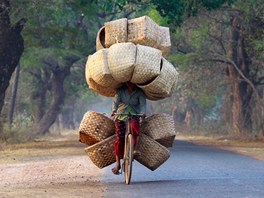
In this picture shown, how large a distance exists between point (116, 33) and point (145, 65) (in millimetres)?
1129

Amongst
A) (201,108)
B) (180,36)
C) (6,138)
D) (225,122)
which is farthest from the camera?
(201,108)

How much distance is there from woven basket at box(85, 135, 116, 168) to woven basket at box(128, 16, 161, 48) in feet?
5.68

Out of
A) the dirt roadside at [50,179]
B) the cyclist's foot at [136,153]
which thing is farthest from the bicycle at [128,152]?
the dirt roadside at [50,179]

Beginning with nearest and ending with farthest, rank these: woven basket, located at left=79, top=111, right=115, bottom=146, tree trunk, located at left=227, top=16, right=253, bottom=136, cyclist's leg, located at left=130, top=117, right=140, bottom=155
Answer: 1. cyclist's leg, located at left=130, top=117, right=140, bottom=155
2. woven basket, located at left=79, top=111, right=115, bottom=146
3. tree trunk, located at left=227, top=16, right=253, bottom=136

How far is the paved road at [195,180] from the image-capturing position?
11812 mm

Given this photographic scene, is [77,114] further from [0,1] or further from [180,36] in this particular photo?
[0,1]

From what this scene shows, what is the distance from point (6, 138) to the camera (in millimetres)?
34344

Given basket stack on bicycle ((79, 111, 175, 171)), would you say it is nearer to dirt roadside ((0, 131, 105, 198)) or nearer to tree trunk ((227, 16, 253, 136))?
dirt roadside ((0, 131, 105, 198))

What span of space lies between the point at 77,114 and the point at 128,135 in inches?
3587

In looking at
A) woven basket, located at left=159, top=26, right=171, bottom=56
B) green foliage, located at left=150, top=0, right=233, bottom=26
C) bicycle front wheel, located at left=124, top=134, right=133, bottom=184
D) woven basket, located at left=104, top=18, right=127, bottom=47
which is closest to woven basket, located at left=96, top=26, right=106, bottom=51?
woven basket, located at left=104, top=18, right=127, bottom=47

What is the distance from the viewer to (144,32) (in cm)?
1431

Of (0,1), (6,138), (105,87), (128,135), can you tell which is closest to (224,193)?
(128,135)

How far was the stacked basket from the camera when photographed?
13719 millimetres

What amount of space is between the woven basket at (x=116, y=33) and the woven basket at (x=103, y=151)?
1.67 m
